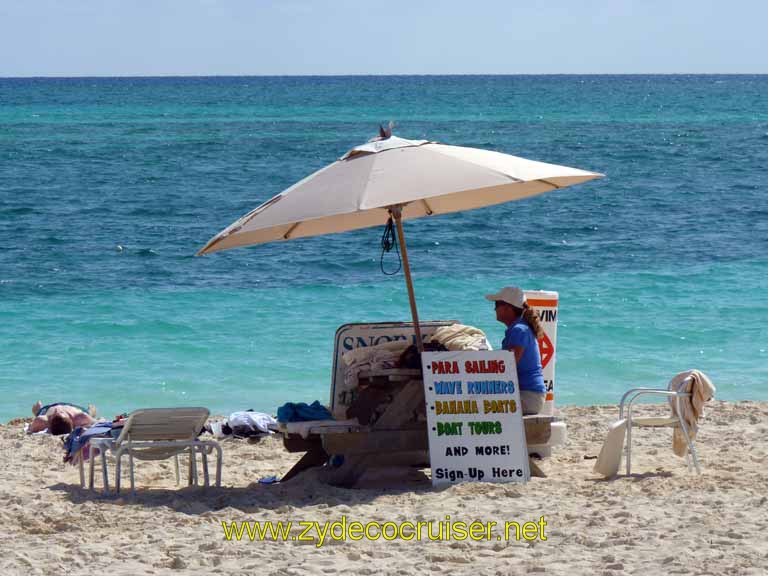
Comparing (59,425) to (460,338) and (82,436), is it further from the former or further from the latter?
(460,338)

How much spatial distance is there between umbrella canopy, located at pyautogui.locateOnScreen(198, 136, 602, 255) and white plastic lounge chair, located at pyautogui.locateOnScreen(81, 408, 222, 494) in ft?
3.27

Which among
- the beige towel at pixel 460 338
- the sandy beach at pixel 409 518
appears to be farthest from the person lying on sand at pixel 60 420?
the beige towel at pixel 460 338

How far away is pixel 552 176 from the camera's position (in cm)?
571

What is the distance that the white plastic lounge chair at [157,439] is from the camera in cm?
599

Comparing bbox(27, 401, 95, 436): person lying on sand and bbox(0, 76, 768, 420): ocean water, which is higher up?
bbox(0, 76, 768, 420): ocean water

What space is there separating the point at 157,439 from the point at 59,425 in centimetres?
226

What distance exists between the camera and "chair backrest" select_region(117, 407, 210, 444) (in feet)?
19.9

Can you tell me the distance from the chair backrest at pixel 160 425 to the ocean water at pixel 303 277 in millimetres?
3822

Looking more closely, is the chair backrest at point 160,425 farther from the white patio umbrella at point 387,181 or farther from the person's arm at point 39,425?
the person's arm at point 39,425

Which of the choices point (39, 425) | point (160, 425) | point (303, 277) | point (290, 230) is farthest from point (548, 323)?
point (303, 277)

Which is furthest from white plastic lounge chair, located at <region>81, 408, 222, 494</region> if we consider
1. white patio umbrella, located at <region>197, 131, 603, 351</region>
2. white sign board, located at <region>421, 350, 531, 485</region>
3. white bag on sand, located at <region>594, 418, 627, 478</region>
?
white bag on sand, located at <region>594, 418, 627, 478</region>

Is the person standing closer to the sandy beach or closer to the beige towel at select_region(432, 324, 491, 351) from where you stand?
the beige towel at select_region(432, 324, 491, 351)

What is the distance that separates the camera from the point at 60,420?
809cm

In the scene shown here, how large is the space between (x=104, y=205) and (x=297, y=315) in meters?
12.8
